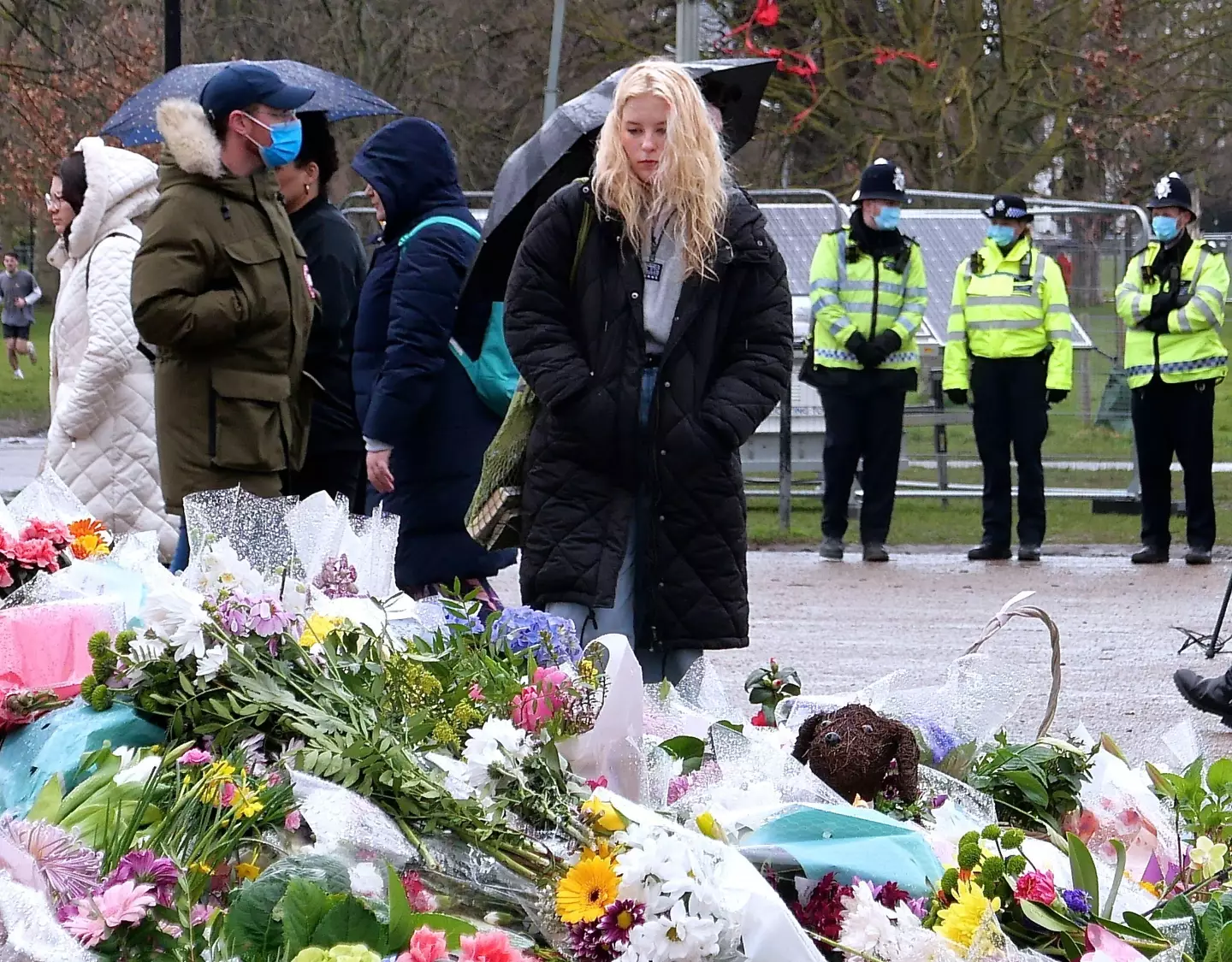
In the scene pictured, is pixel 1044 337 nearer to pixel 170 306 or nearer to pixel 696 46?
pixel 696 46

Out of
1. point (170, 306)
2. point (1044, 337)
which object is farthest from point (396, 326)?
point (1044, 337)

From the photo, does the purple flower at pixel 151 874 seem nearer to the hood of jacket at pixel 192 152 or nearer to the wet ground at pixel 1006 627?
the wet ground at pixel 1006 627

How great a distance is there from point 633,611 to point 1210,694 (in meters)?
2.40

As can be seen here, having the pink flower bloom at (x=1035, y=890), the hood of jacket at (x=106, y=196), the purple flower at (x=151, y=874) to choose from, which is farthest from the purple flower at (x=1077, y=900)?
the hood of jacket at (x=106, y=196)

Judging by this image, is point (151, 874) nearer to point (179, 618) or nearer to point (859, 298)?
point (179, 618)

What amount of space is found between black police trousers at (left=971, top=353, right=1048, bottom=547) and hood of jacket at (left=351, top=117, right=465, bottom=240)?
5257 mm

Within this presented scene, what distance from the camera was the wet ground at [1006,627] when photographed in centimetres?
655

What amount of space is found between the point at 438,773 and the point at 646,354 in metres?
2.15

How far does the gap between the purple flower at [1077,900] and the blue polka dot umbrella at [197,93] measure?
5.89 m

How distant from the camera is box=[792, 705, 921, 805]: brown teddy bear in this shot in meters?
2.64

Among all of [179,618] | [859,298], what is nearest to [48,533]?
[179,618]

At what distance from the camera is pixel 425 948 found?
2004 mm

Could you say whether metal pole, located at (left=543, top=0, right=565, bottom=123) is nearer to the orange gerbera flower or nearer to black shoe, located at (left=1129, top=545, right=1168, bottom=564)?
black shoe, located at (left=1129, top=545, right=1168, bottom=564)

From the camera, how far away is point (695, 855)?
2.16 meters
